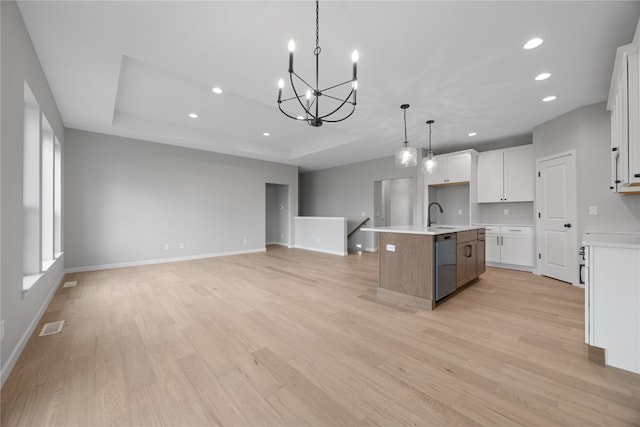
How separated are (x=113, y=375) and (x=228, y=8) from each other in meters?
2.88

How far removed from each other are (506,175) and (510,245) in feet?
4.66

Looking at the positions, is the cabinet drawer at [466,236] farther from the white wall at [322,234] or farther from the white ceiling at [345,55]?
the white wall at [322,234]

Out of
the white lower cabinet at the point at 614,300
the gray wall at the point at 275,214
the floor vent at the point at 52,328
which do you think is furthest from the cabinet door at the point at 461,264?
the gray wall at the point at 275,214

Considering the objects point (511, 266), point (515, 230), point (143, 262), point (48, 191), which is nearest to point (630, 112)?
point (515, 230)

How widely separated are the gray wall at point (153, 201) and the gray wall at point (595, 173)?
6.73 m


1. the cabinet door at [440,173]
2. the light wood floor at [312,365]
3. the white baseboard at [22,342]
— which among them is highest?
the cabinet door at [440,173]

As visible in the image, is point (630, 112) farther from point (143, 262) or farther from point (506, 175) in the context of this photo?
point (143, 262)

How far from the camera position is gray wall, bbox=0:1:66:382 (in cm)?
175

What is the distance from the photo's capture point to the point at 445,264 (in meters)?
3.20

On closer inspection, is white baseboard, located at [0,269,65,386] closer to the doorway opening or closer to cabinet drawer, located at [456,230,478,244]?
cabinet drawer, located at [456,230,478,244]

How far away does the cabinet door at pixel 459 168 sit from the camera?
17.8 ft

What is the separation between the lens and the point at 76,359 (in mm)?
1987

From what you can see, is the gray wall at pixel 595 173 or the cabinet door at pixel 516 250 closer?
the gray wall at pixel 595 173

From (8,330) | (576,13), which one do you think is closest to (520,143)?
(576,13)
